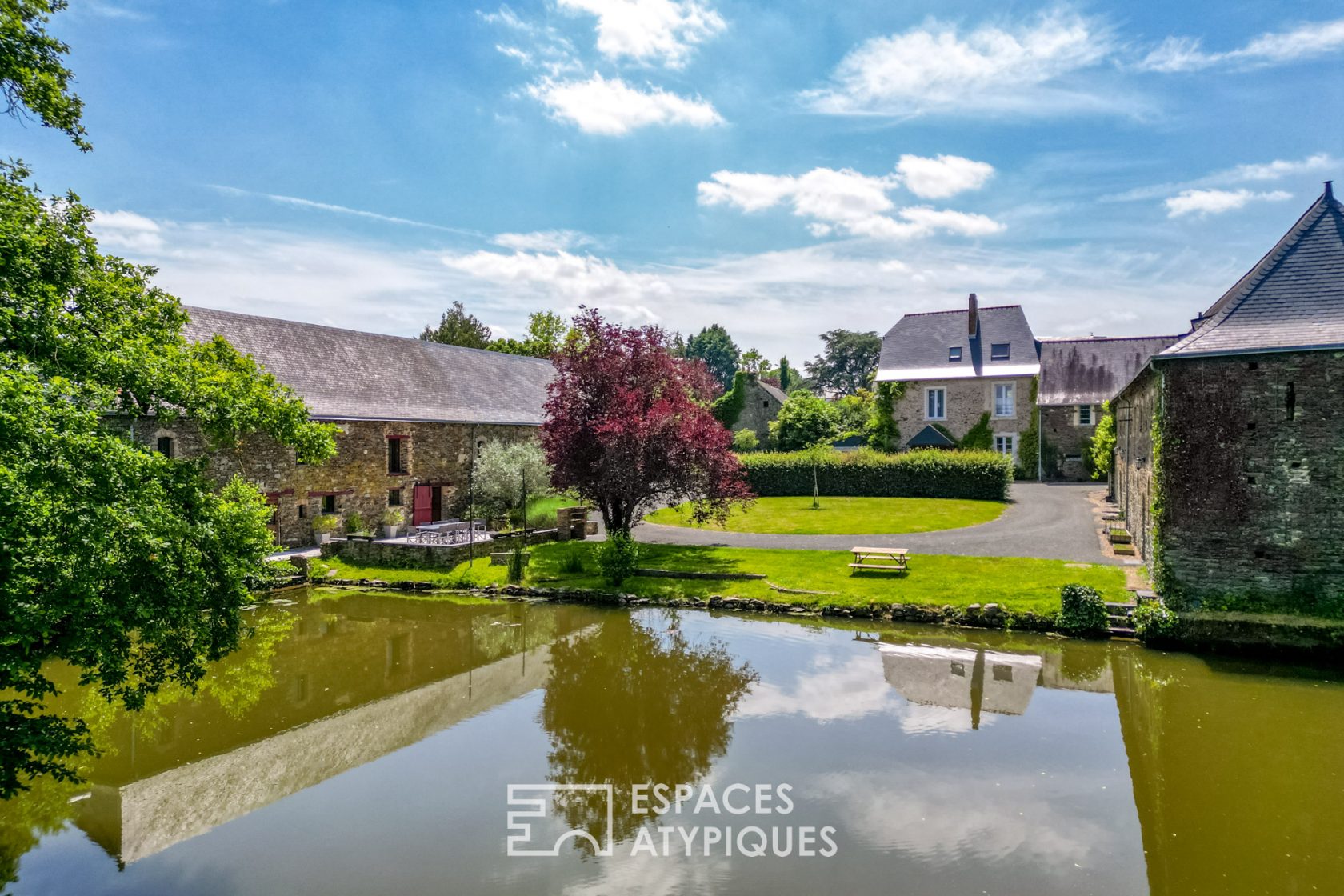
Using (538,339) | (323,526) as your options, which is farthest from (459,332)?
(323,526)

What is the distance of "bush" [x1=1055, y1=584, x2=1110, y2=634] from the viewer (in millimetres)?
13844

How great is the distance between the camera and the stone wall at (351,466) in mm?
20344

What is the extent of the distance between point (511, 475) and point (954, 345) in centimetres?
2687

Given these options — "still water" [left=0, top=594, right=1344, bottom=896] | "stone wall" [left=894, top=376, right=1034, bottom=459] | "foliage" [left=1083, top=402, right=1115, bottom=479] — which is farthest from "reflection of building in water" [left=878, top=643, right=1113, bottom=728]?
"stone wall" [left=894, top=376, right=1034, bottom=459]

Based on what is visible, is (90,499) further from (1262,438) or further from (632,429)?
(1262,438)

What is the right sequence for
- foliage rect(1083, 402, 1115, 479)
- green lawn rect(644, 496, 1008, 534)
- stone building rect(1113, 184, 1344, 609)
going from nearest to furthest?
stone building rect(1113, 184, 1344, 609)
green lawn rect(644, 496, 1008, 534)
foliage rect(1083, 402, 1115, 479)

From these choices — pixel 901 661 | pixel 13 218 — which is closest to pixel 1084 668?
pixel 901 661

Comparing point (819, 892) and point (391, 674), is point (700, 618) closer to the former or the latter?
point (391, 674)

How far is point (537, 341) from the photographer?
55.0 m

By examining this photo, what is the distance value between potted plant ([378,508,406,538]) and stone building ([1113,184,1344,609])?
2110cm

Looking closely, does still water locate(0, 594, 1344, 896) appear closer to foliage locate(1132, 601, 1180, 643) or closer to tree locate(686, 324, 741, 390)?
foliage locate(1132, 601, 1180, 643)

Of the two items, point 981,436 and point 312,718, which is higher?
point 981,436

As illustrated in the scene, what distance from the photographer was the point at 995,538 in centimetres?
2130

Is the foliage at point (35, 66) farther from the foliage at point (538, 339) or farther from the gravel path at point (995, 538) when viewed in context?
the foliage at point (538, 339)
